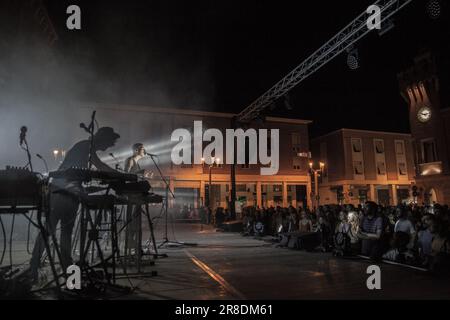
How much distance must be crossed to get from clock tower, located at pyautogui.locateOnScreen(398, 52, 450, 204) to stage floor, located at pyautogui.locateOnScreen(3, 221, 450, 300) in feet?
65.5

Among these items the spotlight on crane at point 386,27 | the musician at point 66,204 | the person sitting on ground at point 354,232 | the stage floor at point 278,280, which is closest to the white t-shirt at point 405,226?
the person sitting on ground at point 354,232

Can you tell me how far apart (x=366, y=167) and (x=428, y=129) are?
1017cm

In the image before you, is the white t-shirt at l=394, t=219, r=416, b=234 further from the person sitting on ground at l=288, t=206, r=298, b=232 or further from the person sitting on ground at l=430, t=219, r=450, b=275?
the person sitting on ground at l=288, t=206, r=298, b=232

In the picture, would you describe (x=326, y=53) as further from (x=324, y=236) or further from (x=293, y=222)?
(x=324, y=236)

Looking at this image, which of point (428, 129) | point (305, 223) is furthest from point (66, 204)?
Answer: point (428, 129)

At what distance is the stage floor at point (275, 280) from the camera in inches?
141

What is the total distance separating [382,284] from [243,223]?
10.3 metres

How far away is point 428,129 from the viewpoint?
75.6ft

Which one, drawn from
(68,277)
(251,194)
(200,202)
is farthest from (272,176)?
(68,277)

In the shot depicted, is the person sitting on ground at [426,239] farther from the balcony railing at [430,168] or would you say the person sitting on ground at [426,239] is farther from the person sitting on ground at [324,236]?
the balcony railing at [430,168]

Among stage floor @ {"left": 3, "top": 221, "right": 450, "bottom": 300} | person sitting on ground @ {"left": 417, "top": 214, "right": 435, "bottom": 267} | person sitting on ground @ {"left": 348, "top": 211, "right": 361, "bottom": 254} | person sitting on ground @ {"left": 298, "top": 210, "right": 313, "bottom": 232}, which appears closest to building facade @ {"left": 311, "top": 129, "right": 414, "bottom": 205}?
person sitting on ground @ {"left": 298, "top": 210, "right": 313, "bottom": 232}

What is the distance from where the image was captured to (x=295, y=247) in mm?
7832

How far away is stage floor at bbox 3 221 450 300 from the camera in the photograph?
3.58 metres
